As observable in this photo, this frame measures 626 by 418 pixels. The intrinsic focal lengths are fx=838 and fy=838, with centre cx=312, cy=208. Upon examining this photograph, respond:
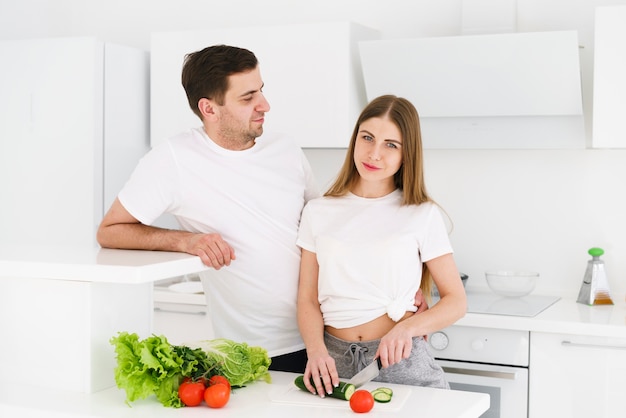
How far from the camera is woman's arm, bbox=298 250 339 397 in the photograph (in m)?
1.95

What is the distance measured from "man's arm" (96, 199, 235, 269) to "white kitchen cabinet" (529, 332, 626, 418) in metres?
1.42

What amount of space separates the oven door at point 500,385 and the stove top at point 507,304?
0.20 meters

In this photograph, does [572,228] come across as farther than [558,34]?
Yes

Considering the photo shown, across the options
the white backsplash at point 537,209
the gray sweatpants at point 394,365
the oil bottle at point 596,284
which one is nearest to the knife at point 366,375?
the gray sweatpants at point 394,365

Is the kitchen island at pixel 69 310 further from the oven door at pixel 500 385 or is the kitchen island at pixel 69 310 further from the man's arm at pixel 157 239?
the oven door at pixel 500 385

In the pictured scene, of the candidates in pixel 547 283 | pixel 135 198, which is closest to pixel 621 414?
pixel 547 283

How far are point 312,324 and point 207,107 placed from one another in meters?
0.66

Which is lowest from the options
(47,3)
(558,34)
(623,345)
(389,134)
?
(623,345)

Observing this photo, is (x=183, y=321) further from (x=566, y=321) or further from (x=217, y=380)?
(x=217, y=380)

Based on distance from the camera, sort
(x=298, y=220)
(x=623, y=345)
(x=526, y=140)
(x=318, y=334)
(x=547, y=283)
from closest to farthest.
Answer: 1. (x=318, y=334)
2. (x=298, y=220)
3. (x=623, y=345)
4. (x=526, y=140)
5. (x=547, y=283)

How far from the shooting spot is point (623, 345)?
2.87 meters

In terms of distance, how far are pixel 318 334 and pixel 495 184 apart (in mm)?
1683

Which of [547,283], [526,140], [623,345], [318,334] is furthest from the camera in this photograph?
[547,283]

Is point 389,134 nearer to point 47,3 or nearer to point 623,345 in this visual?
point 623,345
